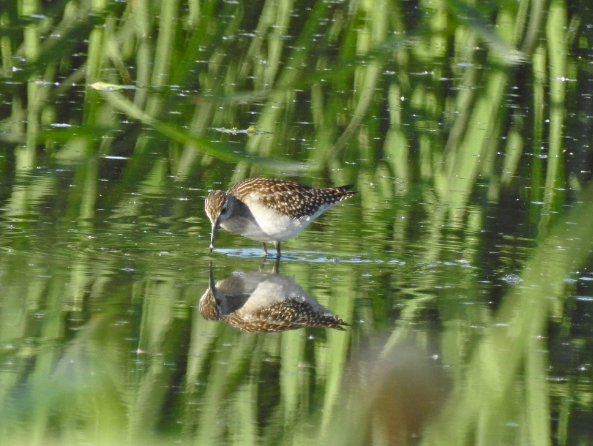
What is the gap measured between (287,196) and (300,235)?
1.51 feet

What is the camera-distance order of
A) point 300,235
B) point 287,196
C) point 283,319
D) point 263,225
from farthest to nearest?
point 300,235, point 287,196, point 263,225, point 283,319

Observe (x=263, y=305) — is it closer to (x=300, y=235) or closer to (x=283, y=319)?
(x=283, y=319)

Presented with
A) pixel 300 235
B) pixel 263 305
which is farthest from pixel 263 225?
pixel 263 305

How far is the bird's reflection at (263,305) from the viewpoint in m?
5.61

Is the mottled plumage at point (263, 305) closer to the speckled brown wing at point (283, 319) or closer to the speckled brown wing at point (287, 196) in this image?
the speckled brown wing at point (283, 319)

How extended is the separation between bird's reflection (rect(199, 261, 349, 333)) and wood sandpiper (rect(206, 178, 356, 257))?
45cm

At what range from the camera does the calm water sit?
4719 mm

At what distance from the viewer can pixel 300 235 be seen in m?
7.41

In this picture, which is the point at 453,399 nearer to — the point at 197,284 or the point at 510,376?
the point at 510,376

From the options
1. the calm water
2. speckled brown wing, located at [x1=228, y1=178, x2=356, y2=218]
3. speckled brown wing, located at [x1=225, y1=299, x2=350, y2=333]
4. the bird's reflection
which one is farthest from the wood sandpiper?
speckled brown wing, located at [x1=225, y1=299, x2=350, y2=333]

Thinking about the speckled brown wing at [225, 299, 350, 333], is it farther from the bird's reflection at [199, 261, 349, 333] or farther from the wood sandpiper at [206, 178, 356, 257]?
the wood sandpiper at [206, 178, 356, 257]

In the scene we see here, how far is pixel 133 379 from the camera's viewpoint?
4.82 meters

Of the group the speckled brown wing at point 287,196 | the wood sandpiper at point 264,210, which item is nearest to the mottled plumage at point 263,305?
the wood sandpiper at point 264,210

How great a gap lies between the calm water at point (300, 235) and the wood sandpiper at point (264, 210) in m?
0.16
